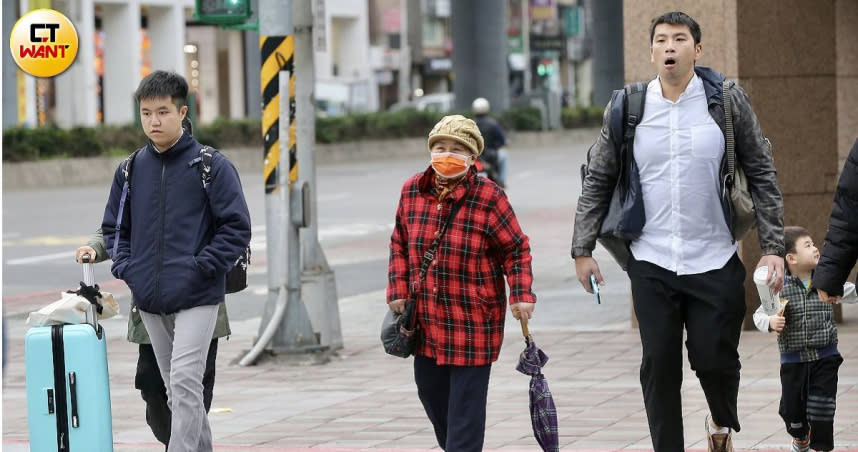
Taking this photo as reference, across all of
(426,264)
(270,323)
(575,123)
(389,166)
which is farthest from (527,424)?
(575,123)

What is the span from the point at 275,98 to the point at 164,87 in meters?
4.84

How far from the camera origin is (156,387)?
6.91 m

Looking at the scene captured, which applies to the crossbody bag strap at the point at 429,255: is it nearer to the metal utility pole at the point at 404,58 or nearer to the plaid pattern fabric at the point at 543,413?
the plaid pattern fabric at the point at 543,413

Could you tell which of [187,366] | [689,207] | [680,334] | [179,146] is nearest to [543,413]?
[680,334]

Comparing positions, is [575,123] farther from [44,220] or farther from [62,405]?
[62,405]

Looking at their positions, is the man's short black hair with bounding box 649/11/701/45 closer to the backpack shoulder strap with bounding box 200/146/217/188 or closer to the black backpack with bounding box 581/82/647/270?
the black backpack with bounding box 581/82/647/270

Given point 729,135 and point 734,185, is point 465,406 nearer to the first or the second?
point 734,185

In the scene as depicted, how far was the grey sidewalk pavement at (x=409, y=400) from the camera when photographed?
806 centimetres

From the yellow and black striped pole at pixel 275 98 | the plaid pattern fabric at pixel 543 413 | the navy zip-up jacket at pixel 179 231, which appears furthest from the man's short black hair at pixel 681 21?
the yellow and black striped pole at pixel 275 98

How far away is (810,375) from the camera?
7.05m

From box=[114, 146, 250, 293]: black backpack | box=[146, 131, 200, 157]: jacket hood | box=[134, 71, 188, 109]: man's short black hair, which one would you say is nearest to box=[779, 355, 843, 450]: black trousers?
box=[114, 146, 250, 293]: black backpack

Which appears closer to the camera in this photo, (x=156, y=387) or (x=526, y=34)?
(x=156, y=387)

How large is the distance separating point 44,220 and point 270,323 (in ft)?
47.7

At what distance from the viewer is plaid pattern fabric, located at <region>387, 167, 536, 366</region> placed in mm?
6305
